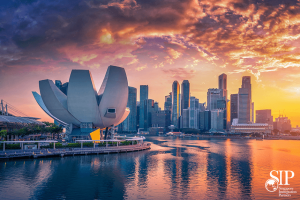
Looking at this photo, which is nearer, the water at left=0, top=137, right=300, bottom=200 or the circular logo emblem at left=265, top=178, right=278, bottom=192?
the water at left=0, top=137, right=300, bottom=200

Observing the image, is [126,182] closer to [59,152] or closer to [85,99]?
[59,152]

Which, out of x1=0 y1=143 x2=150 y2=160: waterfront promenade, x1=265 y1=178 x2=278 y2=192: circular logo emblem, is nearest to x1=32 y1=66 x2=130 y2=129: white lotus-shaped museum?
x1=0 y1=143 x2=150 y2=160: waterfront promenade

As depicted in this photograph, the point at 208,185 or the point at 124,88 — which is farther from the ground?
the point at 124,88

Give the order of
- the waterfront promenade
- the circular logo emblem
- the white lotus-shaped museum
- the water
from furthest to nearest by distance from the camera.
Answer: the white lotus-shaped museum
the waterfront promenade
the circular logo emblem
the water

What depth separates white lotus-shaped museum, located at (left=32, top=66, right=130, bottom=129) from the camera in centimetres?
6212

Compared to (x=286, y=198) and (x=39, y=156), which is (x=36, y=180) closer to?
(x=39, y=156)

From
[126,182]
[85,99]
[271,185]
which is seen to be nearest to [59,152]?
[85,99]

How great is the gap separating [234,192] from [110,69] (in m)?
44.5

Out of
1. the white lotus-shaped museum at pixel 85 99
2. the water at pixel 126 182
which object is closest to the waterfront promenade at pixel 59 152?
the water at pixel 126 182

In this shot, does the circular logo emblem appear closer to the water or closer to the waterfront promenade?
the water

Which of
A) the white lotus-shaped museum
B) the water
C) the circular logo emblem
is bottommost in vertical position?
the circular logo emblem

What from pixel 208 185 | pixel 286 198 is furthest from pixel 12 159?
pixel 286 198

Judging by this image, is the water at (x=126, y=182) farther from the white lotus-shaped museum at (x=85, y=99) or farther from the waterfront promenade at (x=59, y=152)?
the white lotus-shaped museum at (x=85, y=99)

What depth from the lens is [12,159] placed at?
1852 inches
